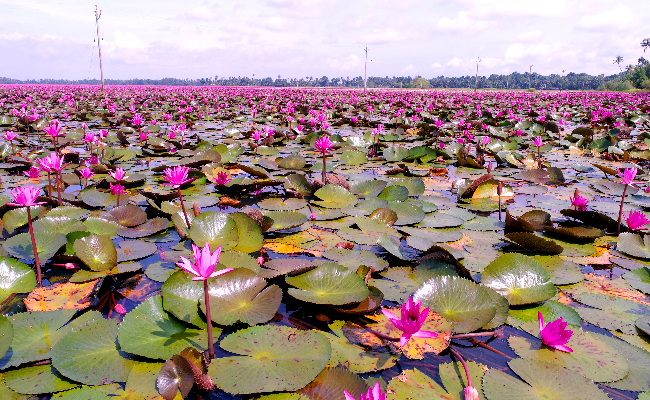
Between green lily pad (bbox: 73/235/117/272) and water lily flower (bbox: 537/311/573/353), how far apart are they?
191 centimetres

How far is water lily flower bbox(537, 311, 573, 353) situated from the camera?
4.45 feet

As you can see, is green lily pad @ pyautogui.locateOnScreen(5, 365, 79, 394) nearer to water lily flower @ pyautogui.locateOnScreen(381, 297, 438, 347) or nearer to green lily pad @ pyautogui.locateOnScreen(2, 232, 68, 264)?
green lily pad @ pyautogui.locateOnScreen(2, 232, 68, 264)

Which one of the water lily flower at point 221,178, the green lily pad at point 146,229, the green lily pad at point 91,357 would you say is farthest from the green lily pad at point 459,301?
the water lily flower at point 221,178

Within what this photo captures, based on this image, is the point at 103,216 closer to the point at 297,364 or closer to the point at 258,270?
the point at 258,270

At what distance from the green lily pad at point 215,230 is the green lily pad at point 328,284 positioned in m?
0.54

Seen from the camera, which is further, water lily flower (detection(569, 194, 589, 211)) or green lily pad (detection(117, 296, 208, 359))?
water lily flower (detection(569, 194, 589, 211))

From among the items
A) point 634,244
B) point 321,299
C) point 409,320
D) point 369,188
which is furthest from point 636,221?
point 321,299

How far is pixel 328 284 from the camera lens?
5.59 ft

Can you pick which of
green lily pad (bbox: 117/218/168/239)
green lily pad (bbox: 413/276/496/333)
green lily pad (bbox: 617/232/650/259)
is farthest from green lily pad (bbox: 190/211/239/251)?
green lily pad (bbox: 617/232/650/259)

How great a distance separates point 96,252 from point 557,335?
79.5 inches

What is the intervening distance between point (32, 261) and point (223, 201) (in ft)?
4.68

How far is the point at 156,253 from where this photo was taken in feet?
7.20

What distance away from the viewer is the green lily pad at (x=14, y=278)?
64.7 inches

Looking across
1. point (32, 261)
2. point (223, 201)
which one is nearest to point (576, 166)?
point (223, 201)
